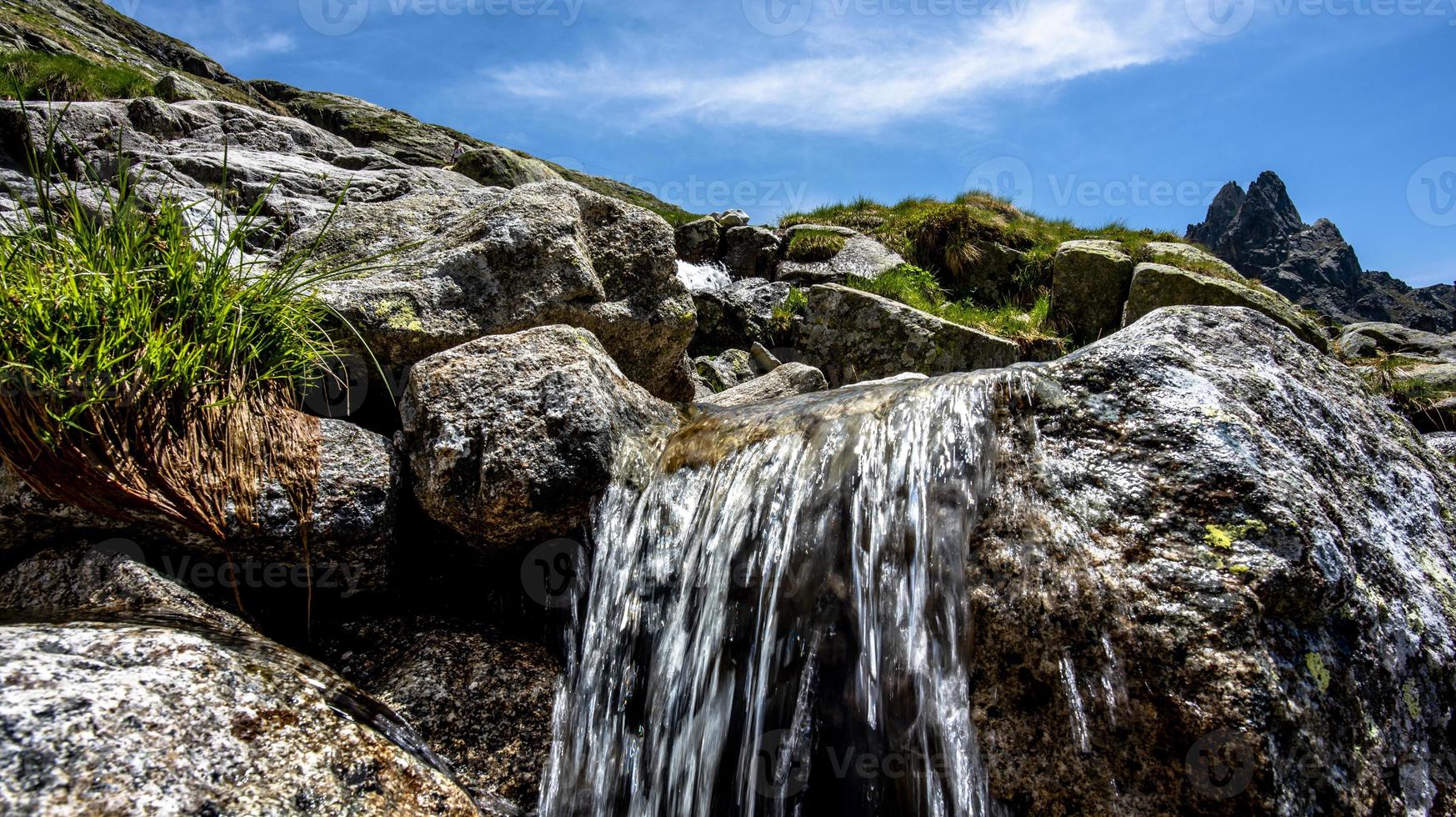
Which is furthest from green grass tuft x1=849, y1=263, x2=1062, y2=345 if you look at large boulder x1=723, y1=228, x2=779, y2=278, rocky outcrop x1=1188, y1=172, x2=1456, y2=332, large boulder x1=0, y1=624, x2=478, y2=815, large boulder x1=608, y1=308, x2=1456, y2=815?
rocky outcrop x1=1188, y1=172, x2=1456, y2=332

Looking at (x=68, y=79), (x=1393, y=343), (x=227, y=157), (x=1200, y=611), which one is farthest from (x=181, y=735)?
(x=1393, y=343)

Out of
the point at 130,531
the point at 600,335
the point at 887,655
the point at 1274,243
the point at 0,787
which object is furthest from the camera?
the point at 1274,243

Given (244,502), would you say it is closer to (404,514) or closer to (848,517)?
(404,514)

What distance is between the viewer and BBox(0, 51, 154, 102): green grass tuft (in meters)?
13.1

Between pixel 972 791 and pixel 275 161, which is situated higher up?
pixel 275 161

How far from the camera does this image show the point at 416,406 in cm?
430

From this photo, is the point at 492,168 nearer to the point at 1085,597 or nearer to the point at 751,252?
the point at 751,252

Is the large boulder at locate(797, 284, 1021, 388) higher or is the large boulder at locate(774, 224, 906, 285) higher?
the large boulder at locate(774, 224, 906, 285)

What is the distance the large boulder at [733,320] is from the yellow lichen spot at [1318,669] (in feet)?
30.5

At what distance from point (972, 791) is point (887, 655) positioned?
1.98ft

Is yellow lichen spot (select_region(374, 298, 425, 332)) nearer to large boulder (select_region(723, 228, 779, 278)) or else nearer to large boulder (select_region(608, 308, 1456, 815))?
large boulder (select_region(608, 308, 1456, 815))

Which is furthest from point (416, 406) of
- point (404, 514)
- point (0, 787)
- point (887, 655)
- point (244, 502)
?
point (887, 655)

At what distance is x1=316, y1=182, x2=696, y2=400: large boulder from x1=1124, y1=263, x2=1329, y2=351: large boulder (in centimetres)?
869

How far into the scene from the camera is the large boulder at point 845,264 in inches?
568
